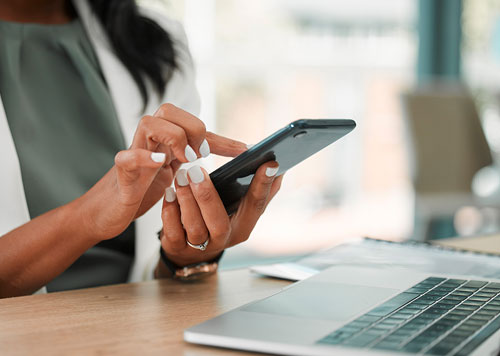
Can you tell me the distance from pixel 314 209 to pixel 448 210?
1.47 meters

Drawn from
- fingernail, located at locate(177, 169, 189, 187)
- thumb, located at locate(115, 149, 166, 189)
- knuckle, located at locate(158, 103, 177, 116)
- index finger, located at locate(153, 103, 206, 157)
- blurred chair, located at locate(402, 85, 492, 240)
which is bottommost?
blurred chair, located at locate(402, 85, 492, 240)

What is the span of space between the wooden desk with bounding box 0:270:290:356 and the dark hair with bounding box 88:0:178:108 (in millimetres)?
463

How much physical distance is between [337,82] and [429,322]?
10.4 feet

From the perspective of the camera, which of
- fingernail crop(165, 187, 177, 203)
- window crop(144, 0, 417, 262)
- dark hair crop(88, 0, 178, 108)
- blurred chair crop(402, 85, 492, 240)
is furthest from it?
window crop(144, 0, 417, 262)

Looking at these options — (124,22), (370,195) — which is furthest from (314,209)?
(124,22)

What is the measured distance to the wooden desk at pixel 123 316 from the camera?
0.47 m

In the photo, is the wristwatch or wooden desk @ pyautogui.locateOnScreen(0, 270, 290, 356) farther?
the wristwatch

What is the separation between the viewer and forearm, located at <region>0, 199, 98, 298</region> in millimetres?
732

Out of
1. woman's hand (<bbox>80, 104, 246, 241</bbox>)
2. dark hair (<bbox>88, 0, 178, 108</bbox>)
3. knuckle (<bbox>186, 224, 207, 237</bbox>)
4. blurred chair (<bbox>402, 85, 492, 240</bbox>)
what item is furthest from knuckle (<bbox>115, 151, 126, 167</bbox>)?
blurred chair (<bbox>402, 85, 492, 240</bbox>)

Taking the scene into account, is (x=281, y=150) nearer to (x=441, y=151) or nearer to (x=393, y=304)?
(x=393, y=304)

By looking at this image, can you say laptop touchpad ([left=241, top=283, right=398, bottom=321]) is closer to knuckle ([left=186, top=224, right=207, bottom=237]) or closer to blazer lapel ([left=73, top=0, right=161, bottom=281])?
knuckle ([left=186, top=224, right=207, bottom=237])

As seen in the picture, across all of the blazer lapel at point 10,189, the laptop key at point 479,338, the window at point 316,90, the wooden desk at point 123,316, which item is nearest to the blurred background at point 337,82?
the window at point 316,90

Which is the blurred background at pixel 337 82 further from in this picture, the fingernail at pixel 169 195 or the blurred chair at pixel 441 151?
the fingernail at pixel 169 195

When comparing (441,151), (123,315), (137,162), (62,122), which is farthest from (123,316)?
(441,151)
